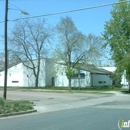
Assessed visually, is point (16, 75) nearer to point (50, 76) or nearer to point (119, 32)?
point (50, 76)

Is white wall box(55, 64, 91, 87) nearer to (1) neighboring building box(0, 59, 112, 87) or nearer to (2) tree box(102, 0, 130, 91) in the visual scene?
(1) neighboring building box(0, 59, 112, 87)

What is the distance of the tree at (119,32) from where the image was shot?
Answer: 3644cm

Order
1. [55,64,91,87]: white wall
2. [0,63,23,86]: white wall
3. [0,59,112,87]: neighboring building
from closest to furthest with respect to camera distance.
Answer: [0,59,112,87]: neighboring building, [55,64,91,87]: white wall, [0,63,23,86]: white wall

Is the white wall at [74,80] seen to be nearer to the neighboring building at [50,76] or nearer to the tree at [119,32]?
the neighboring building at [50,76]

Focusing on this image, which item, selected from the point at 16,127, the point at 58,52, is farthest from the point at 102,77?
the point at 16,127

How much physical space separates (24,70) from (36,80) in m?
5.98

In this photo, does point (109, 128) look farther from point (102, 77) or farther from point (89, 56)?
point (102, 77)

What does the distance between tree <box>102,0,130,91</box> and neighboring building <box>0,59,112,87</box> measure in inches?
574

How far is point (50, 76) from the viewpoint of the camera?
56.5m

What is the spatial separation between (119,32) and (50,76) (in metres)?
22.6

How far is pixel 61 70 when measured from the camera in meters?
50.2

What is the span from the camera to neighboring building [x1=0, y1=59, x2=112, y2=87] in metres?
53.8

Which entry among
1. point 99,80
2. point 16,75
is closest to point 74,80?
point 99,80

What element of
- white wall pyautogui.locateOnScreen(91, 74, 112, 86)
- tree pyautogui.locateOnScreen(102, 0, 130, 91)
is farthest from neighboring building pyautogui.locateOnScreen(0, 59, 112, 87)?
tree pyautogui.locateOnScreen(102, 0, 130, 91)
